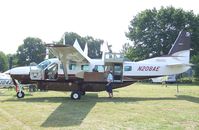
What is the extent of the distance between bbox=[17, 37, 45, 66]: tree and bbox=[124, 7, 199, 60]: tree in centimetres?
3293

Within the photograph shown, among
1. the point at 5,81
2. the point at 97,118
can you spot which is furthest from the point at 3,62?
the point at 97,118

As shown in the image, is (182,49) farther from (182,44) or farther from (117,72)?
(117,72)

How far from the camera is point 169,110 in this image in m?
14.8

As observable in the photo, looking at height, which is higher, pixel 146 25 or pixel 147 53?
pixel 146 25

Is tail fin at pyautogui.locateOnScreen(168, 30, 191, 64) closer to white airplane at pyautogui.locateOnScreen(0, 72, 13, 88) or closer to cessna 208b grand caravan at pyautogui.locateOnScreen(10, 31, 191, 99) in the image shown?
cessna 208b grand caravan at pyautogui.locateOnScreen(10, 31, 191, 99)

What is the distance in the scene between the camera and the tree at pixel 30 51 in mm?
89688

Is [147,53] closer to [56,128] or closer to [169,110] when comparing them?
[169,110]

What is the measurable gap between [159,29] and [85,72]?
146 feet

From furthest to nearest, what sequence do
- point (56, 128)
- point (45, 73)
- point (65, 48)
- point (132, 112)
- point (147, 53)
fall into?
1. point (147, 53)
2. point (45, 73)
3. point (65, 48)
4. point (132, 112)
5. point (56, 128)

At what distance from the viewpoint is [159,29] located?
63500 millimetres

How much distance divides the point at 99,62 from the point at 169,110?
7674 millimetres

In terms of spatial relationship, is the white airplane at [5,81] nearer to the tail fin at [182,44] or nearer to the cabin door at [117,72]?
the cabin door at [117,72]

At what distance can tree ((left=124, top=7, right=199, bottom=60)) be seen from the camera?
202 feet

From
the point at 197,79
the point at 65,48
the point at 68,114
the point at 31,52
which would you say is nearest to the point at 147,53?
the point at 197,79
